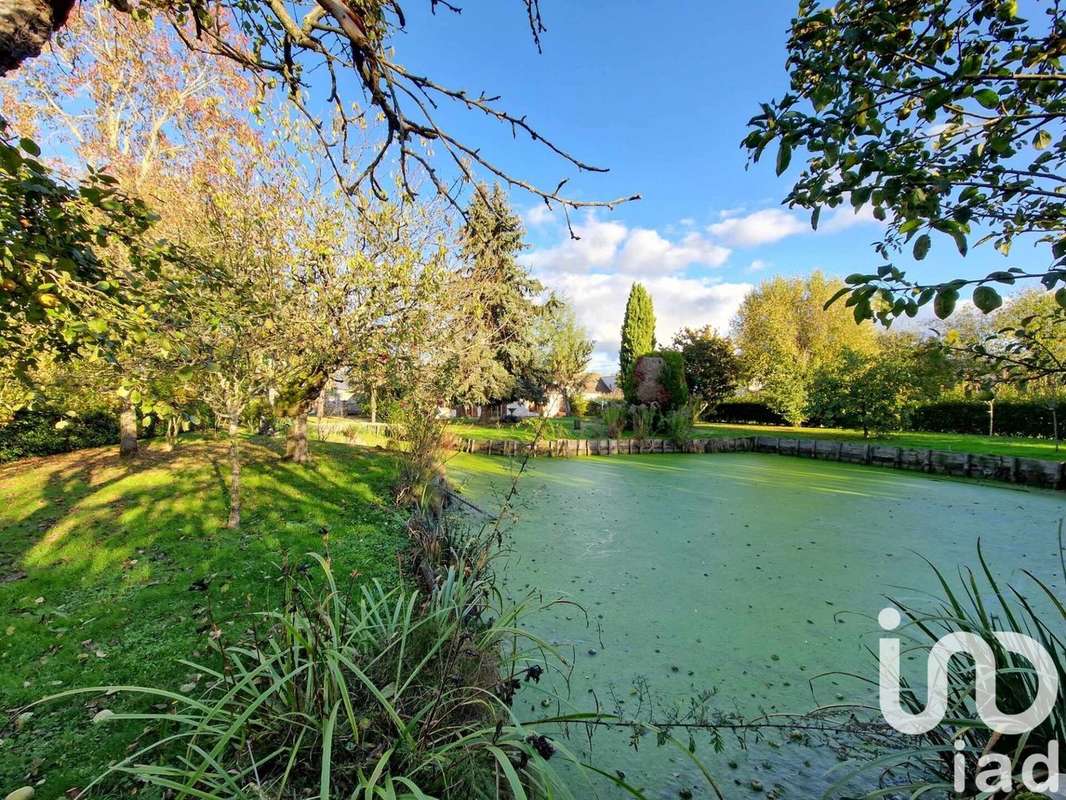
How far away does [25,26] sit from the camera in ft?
3.28

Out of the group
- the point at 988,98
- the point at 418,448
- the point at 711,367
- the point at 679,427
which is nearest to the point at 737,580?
the point at 988,98

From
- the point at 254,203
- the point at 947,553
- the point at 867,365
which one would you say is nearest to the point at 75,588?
the point at 254,203

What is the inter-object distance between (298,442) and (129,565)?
10.9ft

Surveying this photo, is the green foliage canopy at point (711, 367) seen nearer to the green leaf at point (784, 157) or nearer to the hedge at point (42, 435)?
the hedge at point (42, 435)

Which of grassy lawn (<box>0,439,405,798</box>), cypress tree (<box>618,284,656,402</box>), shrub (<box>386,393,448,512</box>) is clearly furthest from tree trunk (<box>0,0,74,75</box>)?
cypress tree (<box>618,284,656,402</box>)

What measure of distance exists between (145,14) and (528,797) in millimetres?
2639

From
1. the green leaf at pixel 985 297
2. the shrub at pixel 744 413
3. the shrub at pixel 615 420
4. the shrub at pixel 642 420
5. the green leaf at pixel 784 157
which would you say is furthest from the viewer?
the shrub at pixel 744 413

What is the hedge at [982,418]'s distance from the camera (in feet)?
38.3

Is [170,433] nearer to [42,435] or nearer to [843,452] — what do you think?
[42,435]

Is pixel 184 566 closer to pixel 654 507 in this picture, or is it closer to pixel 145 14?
pixel 145 14

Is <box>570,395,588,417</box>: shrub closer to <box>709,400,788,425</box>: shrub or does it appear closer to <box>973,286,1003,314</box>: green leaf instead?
<box>709,400,788,425</box>: shrub

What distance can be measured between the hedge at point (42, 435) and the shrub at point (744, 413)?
16562mm

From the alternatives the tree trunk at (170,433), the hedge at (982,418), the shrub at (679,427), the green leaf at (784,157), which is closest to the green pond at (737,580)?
the green leaf at (784,157)

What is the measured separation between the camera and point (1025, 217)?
1.34 meters
